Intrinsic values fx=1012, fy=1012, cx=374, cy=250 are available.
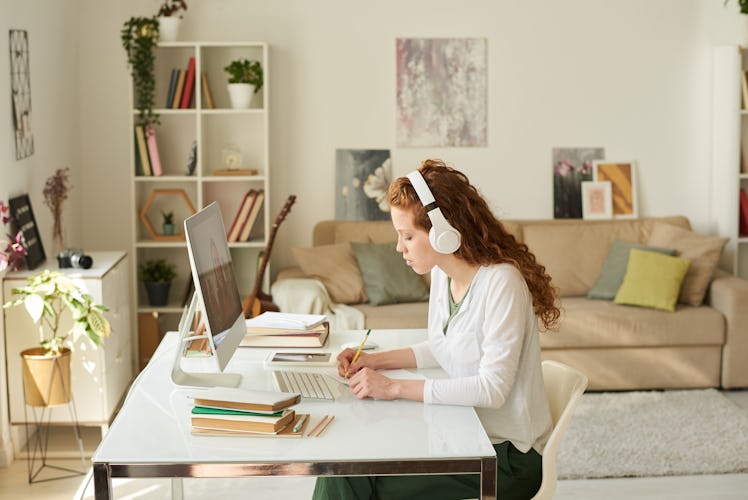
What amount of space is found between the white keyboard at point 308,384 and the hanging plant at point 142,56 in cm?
307

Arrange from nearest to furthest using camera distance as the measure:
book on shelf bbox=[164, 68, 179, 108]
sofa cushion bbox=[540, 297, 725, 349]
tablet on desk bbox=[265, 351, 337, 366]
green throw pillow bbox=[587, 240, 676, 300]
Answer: tablet on desk bbox=[265, 351, 337, 366] → sofa cushion bbox=[540, 297, 725, 349] → green throw pillow bbox=[587, 240, 676, 300] → book on shelf bbox=[164, 68, 179, 108]

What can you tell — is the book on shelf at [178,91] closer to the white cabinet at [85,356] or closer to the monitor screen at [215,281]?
the white cabinet at [85,356]

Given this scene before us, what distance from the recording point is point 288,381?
104 inches

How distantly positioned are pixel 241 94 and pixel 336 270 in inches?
43.1

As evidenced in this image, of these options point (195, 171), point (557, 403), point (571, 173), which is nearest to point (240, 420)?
A: point (557, 403)

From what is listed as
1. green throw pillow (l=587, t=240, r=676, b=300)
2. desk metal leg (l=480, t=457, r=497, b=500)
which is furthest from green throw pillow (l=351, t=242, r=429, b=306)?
desk metal leg (l=480, t=457, r=497, b=500)

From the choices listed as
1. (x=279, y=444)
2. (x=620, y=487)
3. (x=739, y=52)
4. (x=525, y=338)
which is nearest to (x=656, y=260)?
(x=739, y=52)

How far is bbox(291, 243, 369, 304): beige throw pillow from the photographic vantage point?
5.34 metres

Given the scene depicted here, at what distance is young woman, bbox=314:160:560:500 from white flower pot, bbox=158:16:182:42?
3277mm

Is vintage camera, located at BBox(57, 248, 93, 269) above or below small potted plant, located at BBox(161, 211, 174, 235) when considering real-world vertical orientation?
below

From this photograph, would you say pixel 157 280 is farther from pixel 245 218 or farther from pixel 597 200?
pixel 597 200

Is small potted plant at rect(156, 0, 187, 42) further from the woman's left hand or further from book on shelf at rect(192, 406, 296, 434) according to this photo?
book on shelf at rect(192, 406, 296, 434)

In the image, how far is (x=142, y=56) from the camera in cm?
546

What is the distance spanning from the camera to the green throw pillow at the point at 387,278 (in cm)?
531
